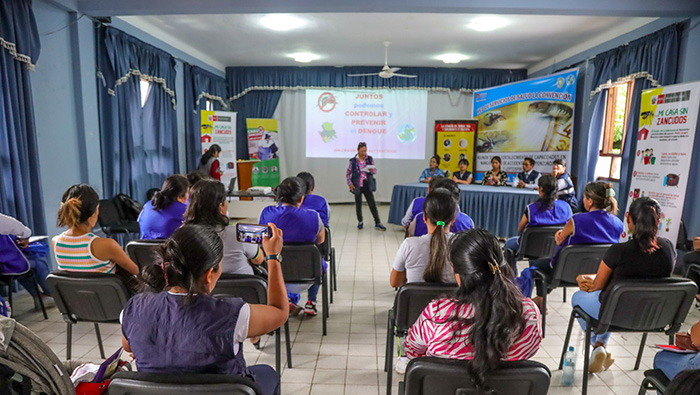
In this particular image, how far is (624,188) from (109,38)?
20.3ft

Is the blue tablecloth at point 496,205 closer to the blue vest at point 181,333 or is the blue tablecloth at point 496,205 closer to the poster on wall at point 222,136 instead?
the poster on wall at point 222,136

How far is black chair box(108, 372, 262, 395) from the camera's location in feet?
3.06

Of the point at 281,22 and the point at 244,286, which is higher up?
the point at 281,22

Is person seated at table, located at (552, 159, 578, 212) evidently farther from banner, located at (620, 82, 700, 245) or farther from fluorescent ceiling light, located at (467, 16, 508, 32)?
fluorescent ceiling light, located at (467, 16, 508, 32)

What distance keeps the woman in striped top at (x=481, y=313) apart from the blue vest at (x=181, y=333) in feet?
1.95

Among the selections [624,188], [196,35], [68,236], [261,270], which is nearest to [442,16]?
[624,188]

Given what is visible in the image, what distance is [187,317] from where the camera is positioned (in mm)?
1028

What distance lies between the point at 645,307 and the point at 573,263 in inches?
26.6

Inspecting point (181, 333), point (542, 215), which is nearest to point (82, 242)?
point (181, 333)

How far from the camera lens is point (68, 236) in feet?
6.77

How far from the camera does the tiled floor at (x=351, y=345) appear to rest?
2.19m

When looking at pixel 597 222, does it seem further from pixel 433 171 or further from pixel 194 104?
pixel 194 104

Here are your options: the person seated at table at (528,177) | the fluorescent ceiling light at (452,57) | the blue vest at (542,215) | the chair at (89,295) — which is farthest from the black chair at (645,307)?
the fluorescent ceiling light at (452,57)

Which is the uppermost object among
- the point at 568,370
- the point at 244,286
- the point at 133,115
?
the point at 133,115
